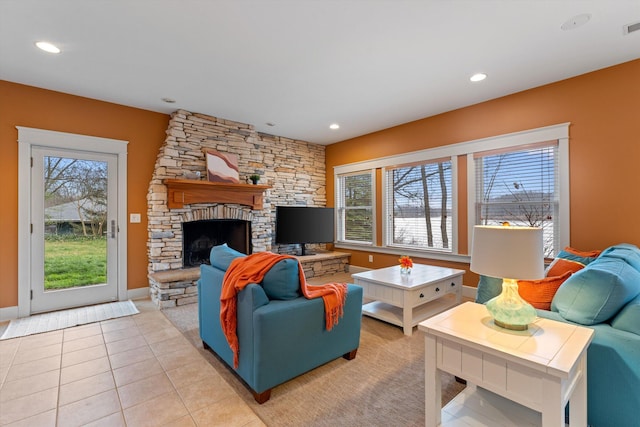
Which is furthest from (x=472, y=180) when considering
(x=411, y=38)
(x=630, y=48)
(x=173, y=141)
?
(x=173, y=141)

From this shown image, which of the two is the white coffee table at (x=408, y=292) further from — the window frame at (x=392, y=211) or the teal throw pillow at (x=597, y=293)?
the teal throw pillow at (x=597, y=293)

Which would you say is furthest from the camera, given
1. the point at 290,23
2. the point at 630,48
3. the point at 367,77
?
the point at 367,77

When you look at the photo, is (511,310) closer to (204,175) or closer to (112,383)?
(112,383)

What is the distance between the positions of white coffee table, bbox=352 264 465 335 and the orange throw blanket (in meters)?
1.01

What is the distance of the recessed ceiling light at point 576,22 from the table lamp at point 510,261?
6.73ft

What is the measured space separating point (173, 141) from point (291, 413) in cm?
377

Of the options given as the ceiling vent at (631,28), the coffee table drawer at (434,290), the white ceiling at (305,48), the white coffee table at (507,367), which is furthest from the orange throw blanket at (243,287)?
the ceiling vent at (631,28)

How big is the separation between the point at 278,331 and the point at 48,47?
3.21 meters

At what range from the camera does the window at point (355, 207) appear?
18.3ft

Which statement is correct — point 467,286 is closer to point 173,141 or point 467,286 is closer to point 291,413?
point 291,413

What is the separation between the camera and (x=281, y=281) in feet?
6.55

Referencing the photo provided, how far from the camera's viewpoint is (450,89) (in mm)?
3537

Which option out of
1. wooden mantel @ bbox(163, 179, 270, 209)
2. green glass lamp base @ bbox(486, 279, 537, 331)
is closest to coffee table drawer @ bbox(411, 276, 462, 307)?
green glass lamp base @ bbox(486, 279, 537, 331)

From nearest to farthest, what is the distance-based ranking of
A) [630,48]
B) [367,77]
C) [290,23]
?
[290,23] → [630,48] → [367,77]
